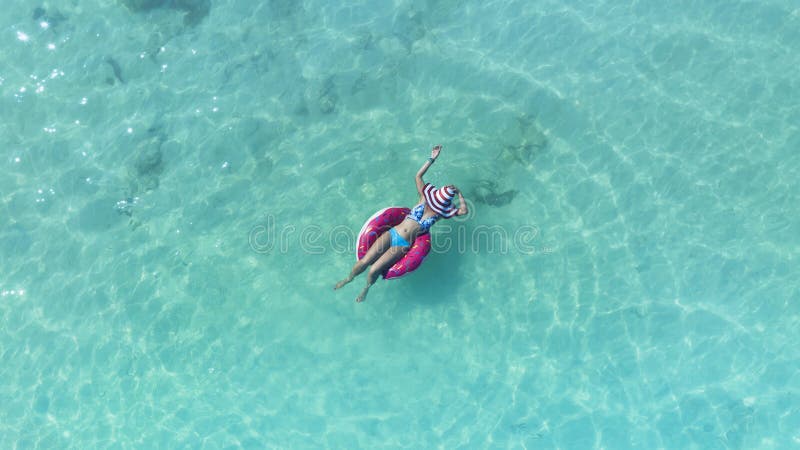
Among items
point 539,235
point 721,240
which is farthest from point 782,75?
point 539,235

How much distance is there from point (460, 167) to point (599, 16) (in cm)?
500

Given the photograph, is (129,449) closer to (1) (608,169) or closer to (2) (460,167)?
(2) (460,167)

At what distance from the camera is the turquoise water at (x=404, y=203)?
12383mm

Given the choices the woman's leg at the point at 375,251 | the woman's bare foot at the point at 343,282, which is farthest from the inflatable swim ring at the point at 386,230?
the woman's bare foot at the point at 343,282

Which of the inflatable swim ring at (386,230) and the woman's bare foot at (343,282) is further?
the woman's bare foot at (343,282)

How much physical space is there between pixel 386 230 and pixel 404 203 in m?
1.33

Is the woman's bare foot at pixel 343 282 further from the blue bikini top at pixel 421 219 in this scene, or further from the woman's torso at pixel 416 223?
the blue bikini top at pixel 421 219

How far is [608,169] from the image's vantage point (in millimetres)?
13227

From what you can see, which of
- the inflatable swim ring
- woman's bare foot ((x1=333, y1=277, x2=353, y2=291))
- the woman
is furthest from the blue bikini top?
woman's bare foot ((x1=333, y1=277, x2=353, y2=291))

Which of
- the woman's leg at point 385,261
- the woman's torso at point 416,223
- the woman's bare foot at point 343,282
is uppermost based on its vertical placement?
the woman's torso at point 416,223

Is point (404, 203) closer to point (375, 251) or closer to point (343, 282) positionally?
point (375, 251)

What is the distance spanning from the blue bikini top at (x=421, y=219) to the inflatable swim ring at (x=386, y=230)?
171mm

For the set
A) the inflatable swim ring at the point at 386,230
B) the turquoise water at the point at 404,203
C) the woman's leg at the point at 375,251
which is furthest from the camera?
the turquoise water at the point at 404,203

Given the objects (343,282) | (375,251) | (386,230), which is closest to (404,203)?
(386,230)
